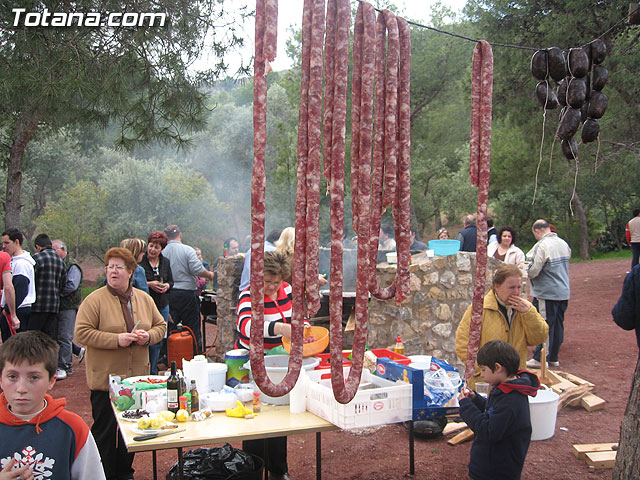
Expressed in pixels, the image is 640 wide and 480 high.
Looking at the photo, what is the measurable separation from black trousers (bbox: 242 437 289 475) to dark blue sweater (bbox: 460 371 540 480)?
1.50 meters

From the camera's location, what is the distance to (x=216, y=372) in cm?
381

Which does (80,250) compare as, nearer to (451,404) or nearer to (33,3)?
(33,3)

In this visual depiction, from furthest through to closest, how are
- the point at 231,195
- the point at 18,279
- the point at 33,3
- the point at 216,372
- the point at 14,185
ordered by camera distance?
1. the point at 231,195
2. the point at 14,185
3. the point at 18,279
4. the point at 33,3
5. the point at 216,372

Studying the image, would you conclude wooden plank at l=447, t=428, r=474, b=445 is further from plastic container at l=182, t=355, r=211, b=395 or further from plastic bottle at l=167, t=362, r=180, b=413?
plastic bottle at l=167, t=362, r=180, b=413

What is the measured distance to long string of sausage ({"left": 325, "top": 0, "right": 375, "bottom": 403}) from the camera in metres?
2.13

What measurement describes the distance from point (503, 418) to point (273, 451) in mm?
1837

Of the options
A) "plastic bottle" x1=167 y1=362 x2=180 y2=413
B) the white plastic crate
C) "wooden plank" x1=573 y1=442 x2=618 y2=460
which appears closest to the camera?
the white plastic crate

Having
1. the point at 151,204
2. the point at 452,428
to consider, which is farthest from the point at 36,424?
the point at 151,204

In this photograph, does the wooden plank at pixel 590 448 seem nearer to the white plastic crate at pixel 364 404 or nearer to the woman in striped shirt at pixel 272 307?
the white plastic crate at pixel 364 404

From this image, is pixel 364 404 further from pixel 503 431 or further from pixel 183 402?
pixel 183 402

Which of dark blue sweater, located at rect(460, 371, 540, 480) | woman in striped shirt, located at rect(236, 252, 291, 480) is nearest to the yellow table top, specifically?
woman in striped shirt, located at rect(236, 252, 291, 480)

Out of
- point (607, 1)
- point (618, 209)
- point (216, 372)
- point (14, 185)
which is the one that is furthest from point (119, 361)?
point (618, 209)

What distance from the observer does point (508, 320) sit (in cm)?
427

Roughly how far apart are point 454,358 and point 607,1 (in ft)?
21.6
